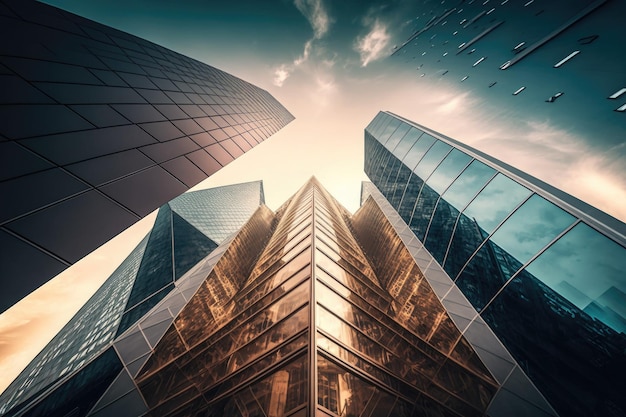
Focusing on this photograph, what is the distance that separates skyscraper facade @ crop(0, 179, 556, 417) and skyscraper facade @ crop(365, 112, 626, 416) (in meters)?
1.00

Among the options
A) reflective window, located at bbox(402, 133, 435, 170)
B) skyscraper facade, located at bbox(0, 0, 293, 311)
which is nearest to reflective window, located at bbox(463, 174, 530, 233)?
reflective window, located at bbox(402, 133, 435, 170)

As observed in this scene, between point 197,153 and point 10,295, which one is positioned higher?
point 197,153

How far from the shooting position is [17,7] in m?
6.27

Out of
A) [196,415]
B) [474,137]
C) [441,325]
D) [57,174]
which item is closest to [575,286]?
[441,325]

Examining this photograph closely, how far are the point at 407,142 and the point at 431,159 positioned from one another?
385cm

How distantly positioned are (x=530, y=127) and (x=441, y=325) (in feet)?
30.7

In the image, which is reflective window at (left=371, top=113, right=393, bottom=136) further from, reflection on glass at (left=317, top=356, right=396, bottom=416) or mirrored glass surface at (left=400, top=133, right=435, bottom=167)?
reflection on glass at (left=317, top=356, right=396, bottom=416)

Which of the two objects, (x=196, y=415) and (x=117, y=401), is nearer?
(x=196, y=415)

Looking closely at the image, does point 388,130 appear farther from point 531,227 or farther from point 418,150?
point 531,227

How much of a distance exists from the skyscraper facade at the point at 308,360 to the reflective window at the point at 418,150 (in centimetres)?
603

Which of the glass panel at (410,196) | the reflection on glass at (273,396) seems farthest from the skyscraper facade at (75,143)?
the glass panel at (410,196)

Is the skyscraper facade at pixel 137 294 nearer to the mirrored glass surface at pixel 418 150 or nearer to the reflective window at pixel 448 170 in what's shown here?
the mirrored glass surface at pixel 418 150

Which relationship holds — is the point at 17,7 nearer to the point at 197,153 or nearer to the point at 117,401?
the point at 197,153

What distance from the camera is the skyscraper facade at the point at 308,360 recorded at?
5.38 metres
